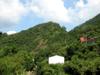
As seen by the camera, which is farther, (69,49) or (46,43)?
(46,43)

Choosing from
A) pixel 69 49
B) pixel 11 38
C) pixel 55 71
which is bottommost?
pixel 55 71

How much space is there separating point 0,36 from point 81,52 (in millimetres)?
91912

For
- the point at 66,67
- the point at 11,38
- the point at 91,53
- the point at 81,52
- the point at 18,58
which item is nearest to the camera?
the point at 66,67

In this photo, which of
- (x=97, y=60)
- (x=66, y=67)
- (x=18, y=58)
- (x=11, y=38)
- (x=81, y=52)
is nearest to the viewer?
(x=97, y=60)

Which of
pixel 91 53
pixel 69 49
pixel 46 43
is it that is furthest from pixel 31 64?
pixel 46 43

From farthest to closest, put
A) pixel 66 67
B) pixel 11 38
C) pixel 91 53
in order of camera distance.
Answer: pixel 11 38 → pixel 91 53 → pixel 66 67

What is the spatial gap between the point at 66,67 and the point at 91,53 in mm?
6326

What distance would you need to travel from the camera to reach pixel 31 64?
75.4m

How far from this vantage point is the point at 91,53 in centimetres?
6397

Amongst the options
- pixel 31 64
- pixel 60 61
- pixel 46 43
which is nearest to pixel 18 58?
pixel 31 64

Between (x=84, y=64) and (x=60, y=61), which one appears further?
(x=60, y=61)

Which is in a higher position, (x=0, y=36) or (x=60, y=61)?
(x=0, y=36)

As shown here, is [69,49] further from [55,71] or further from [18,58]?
[55,71]

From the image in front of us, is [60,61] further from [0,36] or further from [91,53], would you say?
[0,36]
